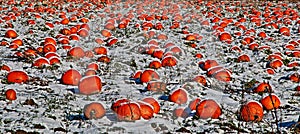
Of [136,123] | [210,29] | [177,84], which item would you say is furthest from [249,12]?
[136,123]

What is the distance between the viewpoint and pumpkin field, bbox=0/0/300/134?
5.42m

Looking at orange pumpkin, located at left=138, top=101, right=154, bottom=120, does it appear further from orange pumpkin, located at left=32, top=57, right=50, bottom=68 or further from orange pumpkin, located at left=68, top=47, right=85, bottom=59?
orange pumpkin, located at left=68, top=47, right=85, bottom=59

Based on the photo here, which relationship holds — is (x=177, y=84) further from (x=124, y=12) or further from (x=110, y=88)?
(x=124, y=12)

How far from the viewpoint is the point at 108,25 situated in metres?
12.0

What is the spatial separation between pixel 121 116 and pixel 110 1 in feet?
43.7

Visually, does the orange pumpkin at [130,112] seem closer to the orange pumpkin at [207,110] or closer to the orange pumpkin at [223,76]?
the orange pumpkin at [207,110]

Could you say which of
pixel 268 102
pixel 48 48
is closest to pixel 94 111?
pixel 268 102

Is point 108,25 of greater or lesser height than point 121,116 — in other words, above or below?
above

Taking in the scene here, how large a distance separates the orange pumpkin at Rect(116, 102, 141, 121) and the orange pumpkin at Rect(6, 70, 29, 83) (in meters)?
2.41

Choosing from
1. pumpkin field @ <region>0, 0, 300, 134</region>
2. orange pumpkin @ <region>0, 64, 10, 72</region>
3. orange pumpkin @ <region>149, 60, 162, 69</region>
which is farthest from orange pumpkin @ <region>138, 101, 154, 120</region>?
orange pumpkin @ <region>0, 64, 10, 72</region>

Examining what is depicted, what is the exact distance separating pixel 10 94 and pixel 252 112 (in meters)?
3.71

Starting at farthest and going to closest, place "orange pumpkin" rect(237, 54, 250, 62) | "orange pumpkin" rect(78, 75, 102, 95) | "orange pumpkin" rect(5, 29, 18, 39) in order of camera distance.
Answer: "orange pumpkin" rect(5, 29, 18, 39), "orange pumpkin" rect(237, 54, 250, 62), "orange pumpkin" rect(78, 75, 102, 95)

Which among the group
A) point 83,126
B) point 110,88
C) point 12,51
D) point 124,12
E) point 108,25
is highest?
point 124,12

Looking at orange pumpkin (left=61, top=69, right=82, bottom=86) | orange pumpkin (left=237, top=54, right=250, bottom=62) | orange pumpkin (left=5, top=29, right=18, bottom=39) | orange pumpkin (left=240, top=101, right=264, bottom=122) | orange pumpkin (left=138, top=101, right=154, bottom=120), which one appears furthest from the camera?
orange pumpkin (left=5, top=29, right=18, bottom=39)
